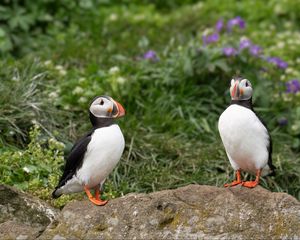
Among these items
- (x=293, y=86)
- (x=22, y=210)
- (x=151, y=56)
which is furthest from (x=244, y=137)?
(x=151, y=56)

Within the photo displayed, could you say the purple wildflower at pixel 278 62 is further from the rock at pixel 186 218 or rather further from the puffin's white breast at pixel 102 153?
the rock at pixel 186 218

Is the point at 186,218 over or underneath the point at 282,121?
over

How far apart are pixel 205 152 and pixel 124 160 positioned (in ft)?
2.57

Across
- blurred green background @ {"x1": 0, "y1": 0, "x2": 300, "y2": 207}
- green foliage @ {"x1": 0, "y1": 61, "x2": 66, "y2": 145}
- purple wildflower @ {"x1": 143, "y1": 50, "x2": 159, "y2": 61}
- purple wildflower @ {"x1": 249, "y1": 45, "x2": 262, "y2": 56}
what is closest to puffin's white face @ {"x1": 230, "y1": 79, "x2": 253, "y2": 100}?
blurred green background @ {"x1": 0, "y1": 0, "x2": 300, "y2": 207}

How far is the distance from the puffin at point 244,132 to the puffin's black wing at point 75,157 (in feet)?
2.87

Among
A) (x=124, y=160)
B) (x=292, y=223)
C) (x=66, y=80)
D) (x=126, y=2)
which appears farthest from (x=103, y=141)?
(x=126, y=2)

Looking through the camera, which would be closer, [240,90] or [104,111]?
[104,111]

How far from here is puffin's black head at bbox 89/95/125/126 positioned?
470 centimetres

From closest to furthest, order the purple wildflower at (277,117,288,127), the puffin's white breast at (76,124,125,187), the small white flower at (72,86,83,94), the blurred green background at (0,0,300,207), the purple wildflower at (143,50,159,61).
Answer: the puffin's white breast at (76,124,125,187)
the blurred green background at (0,0,300,207)
the small white flower at (72,86,83,94)
the purple wildflower at (277,117,288,127)
the purple wildflower at (143,50,159,61)

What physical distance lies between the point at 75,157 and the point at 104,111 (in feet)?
1.24

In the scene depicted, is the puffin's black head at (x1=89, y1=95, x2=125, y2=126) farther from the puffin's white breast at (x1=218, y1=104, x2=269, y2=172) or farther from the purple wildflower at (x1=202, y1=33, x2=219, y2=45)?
the purple wildflower at (x1=202, y1=33, x2=219, y2=45)

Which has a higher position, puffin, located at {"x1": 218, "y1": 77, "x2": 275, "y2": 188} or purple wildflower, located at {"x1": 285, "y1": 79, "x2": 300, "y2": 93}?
puffin, located at {"x1": 218, "y1": 77, "x2": 275, "y2": 188}

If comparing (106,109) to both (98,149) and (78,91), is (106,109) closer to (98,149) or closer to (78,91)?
(98,149)

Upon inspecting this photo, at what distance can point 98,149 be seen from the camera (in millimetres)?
4648
